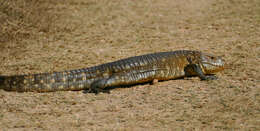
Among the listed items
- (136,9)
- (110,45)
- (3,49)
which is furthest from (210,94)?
(136,9)

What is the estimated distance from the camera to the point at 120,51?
38.9 ft

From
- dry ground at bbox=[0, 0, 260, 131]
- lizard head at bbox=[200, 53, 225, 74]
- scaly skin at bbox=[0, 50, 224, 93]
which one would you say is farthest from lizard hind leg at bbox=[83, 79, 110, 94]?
lizard head at bbox=[200, 53, 225, 74]

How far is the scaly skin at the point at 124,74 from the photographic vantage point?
29.0ft

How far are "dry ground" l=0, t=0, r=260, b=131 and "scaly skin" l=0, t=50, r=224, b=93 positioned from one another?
0.72ft

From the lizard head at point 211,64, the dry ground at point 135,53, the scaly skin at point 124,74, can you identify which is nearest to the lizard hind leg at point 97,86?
the scaly skin at point 124,74

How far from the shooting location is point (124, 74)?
9188 mm

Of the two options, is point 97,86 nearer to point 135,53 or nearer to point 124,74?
point 124,74

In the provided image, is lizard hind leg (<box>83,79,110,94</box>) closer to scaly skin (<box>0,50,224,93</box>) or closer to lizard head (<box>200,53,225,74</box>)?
scaly skin (<box>0,50,224,93</box>)

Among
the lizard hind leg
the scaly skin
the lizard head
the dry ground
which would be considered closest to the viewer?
the dry ground

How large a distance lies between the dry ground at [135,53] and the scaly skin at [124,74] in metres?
0.22

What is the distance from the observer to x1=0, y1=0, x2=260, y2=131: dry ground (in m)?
7.35

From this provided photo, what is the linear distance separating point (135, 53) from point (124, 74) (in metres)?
2.52

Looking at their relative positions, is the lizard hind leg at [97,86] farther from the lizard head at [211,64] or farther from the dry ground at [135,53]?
the lizard head at [211,64]

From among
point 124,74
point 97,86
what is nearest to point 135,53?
point 124,74
